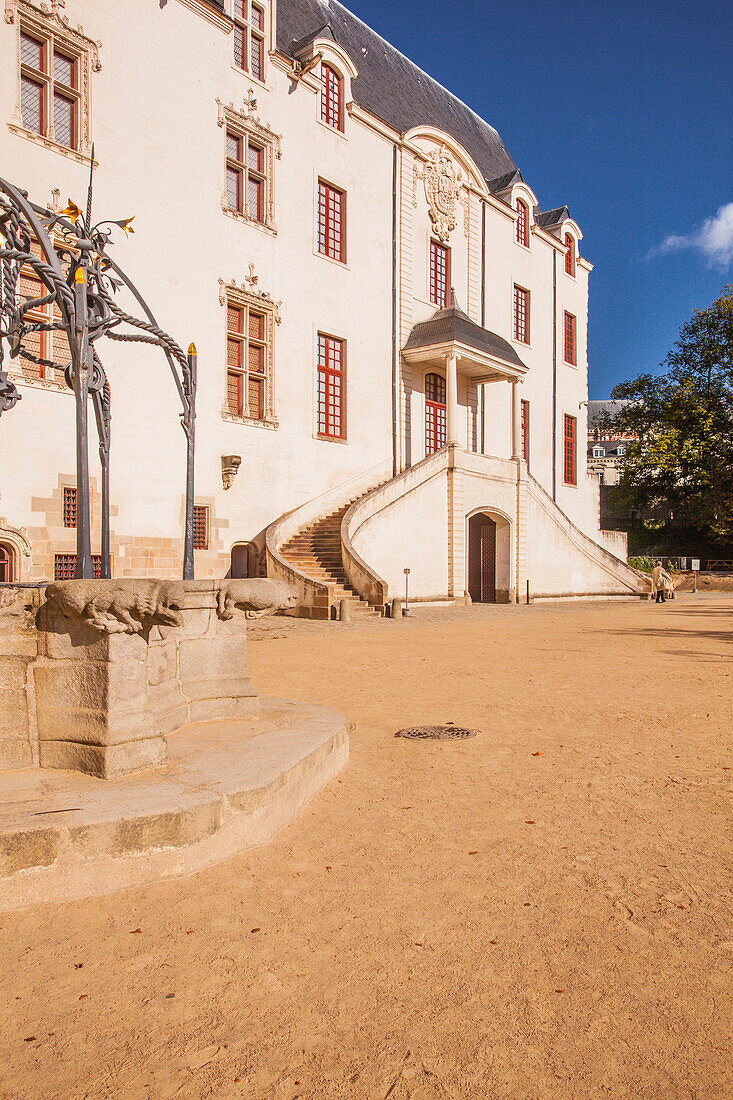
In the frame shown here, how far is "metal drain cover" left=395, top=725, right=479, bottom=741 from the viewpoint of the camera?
5.80 meters

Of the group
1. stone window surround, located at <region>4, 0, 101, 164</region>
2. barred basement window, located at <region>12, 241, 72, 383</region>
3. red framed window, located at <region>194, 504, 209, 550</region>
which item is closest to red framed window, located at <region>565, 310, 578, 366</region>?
red framed window, located at <region>194, 504, 209, 550</region>

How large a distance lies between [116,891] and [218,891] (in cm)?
42

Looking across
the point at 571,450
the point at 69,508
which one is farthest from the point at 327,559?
the point at 571,450

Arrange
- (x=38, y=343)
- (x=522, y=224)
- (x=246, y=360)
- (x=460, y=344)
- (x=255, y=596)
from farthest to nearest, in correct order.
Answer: (x=522, y=224)
(x=460, y=344)
(x=246, y=360)
(x=38, y=343)
(x=255, y=596)

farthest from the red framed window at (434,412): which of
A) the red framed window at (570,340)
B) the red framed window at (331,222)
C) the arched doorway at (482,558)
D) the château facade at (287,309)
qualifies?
the red framed window at (570,340)

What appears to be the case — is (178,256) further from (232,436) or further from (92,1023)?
(92,1023)

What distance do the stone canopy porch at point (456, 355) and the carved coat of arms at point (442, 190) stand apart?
268cm

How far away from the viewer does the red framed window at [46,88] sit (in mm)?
15188

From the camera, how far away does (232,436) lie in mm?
18875

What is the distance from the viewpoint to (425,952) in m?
2.72

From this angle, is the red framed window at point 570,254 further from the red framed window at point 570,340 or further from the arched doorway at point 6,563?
the arched doorway at point 6,563

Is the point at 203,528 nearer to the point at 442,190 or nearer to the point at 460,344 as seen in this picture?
A: the point at 460,344

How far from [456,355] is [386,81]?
10601 mm

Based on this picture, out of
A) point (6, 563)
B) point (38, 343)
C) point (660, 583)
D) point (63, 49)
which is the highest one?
point (63, 49)
